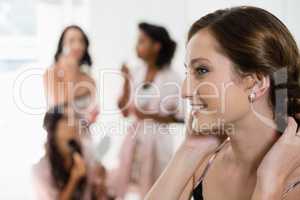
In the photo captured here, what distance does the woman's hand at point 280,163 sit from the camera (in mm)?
812

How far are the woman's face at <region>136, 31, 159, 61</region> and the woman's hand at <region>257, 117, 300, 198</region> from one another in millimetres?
976

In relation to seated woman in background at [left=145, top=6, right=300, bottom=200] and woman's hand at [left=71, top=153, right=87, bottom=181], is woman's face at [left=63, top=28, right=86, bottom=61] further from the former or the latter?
seated woman in background at [left=145, top=6, right=300, bottom=200]

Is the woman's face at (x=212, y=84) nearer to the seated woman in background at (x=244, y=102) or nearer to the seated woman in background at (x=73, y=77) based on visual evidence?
the seated woman in background at (x=244, y=102)

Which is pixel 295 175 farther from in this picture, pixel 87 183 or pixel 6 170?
pixel 6 170

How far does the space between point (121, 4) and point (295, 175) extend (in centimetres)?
106

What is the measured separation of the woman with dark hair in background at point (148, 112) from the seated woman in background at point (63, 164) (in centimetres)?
13

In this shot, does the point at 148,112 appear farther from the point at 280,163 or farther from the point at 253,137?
the point at 280,163

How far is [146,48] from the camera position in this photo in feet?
5.68

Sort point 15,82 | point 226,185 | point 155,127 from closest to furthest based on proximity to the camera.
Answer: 1. point 226,185
2. point 15,82
3. point 155,127

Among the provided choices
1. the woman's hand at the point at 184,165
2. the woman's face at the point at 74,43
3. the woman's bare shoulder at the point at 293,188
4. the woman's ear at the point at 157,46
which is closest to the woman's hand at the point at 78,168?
the woman's face at the point at 74,43

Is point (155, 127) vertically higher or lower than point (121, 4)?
lower

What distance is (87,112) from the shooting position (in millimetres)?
1701

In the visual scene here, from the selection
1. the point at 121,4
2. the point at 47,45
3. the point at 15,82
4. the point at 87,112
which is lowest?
the point at 87,112

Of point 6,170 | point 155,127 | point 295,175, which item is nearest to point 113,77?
point 155,127
